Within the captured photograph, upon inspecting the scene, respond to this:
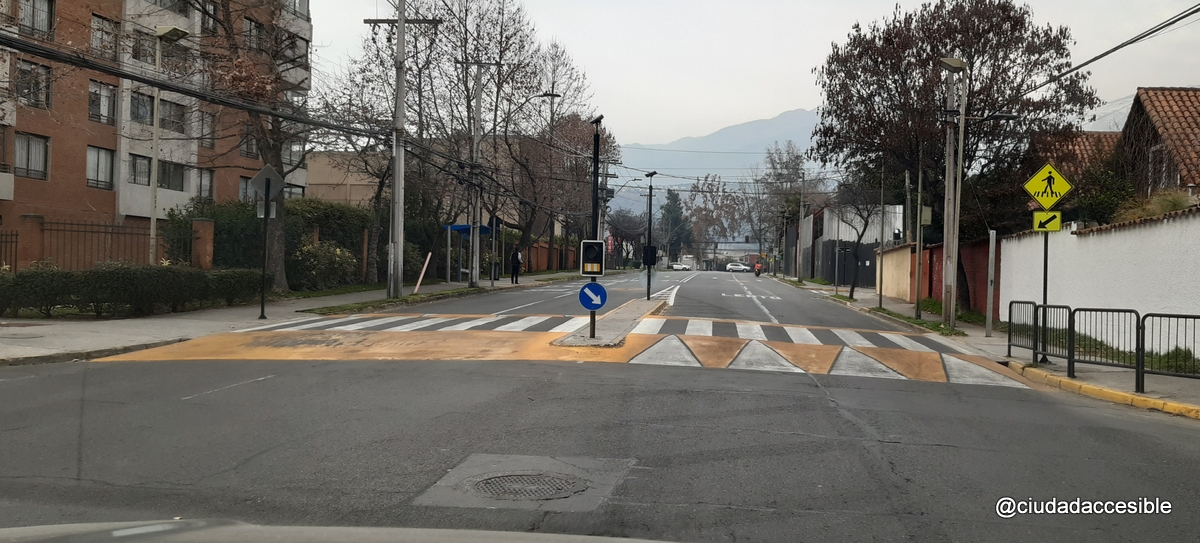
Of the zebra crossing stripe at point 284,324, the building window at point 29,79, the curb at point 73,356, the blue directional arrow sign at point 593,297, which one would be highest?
the building window at point 29,79

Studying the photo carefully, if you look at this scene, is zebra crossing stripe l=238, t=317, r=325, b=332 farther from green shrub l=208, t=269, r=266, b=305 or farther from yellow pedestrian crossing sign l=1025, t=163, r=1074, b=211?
yellow pedestrian crossing sign l=1025, t=163, r=1074, b=211

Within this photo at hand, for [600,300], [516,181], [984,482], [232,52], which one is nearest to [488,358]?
[600,300]

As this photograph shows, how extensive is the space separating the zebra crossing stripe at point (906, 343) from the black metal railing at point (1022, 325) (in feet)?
5.26

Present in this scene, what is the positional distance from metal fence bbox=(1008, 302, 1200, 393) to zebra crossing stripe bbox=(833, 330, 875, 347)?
2871 millimetres

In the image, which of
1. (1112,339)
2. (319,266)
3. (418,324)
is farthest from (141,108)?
(1112,339)

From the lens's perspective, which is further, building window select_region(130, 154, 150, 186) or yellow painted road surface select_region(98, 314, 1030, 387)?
building window select_region(130, 154, 150, 186)

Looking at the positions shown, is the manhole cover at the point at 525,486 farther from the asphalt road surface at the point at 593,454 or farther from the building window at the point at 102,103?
the building window at the point at 102,103

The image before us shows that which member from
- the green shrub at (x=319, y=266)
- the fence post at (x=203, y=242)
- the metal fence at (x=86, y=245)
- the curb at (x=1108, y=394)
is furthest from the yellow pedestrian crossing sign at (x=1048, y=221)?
the metal fence at (x=86, y=245)

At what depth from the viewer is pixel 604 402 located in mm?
9125

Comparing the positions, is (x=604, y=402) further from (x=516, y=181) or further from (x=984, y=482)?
(x=516, y=181)

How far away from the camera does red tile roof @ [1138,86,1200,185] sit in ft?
65.2

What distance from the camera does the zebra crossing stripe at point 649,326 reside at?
1695 cm

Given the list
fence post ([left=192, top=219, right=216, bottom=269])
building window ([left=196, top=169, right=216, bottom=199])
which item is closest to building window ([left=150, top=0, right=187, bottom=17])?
building window ([left=196, top=169, right=216, bottom=199])

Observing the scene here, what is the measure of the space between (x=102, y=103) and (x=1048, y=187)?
115 feet
